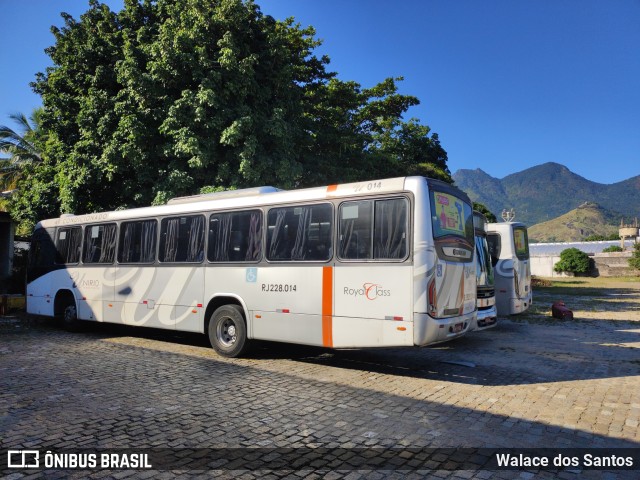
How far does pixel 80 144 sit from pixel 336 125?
11.7m

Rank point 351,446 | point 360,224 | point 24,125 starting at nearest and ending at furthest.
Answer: point 351,446 → point 360,224 → point 24,125

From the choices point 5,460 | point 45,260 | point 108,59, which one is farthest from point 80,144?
point 5,460

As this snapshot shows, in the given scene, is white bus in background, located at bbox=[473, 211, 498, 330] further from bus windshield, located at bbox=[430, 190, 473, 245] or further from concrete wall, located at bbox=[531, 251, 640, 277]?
concrete wall, located at bbox=[531, 251, 640, 277]

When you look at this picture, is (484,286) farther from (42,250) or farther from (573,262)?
(573,262)

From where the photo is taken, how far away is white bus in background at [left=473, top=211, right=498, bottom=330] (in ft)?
33.6

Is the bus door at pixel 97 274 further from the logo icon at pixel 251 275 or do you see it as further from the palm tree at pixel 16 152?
the palm tree at pixel 16 152

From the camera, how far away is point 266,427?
5.10m

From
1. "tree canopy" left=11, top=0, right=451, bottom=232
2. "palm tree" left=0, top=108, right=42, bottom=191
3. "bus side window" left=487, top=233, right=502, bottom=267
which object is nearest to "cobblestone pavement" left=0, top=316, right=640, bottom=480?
"bus side window" left=487, top=233, right=502, bottom=267

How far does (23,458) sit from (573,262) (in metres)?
53.1

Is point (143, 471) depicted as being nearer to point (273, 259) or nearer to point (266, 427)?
point (266, 427)

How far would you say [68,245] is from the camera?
1238 cm

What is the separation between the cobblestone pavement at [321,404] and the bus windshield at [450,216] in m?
2.53

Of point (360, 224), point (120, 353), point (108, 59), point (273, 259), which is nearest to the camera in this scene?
point (360, 224)

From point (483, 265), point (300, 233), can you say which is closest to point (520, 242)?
point (483, 265)
